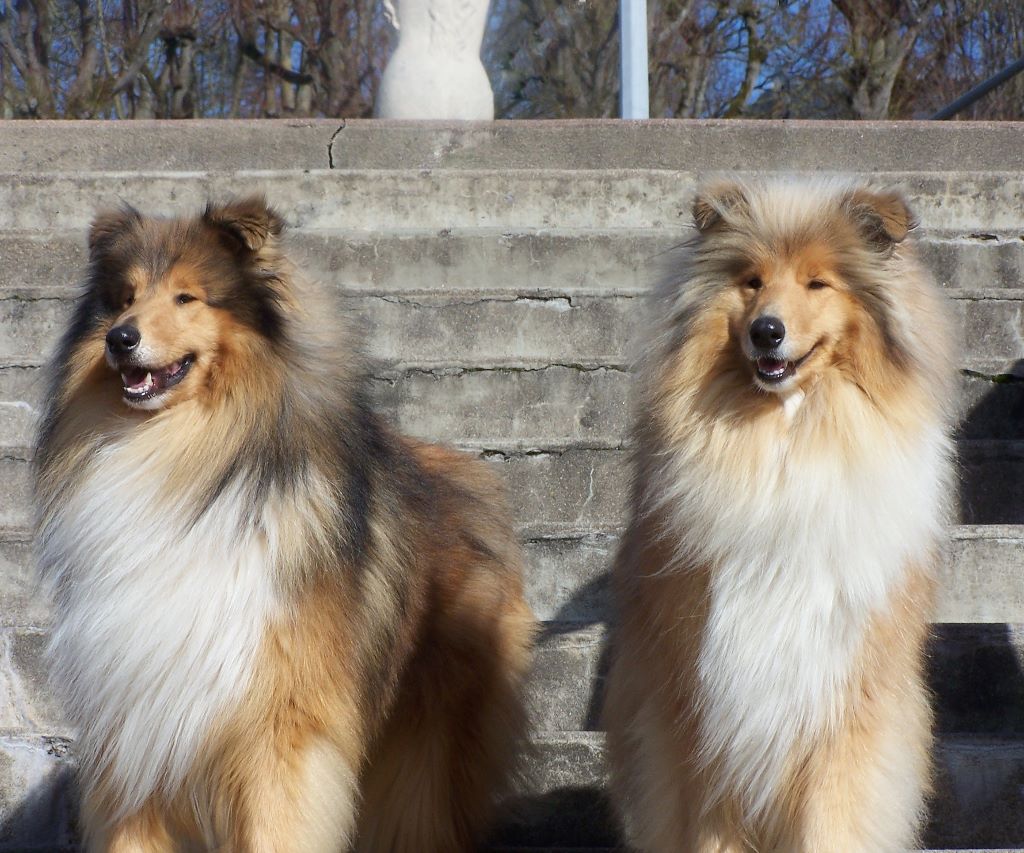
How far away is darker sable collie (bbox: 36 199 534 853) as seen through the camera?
2760mm

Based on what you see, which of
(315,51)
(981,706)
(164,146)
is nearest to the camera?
(981,706)

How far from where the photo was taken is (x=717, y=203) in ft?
9.74

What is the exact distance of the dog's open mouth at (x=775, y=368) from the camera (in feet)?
9.01

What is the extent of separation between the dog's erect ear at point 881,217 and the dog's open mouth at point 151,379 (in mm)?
1659

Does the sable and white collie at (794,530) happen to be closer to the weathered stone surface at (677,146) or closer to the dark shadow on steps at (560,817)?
the dark shadow on steps at (560,817)

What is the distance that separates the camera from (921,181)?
5938mm

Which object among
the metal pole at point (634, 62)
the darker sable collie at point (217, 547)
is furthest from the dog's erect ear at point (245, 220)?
the metal pole at point (634, 62)

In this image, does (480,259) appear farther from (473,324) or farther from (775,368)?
(775,368)

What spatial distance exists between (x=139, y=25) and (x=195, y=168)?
1061 cm

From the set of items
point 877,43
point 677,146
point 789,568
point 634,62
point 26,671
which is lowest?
point 26,671

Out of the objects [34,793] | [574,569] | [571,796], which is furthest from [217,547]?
[574,569]

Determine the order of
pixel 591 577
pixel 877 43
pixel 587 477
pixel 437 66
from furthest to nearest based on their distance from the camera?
Result: pixel 877 43
pixel 437 66
pixel 587 477
pixel 591 577

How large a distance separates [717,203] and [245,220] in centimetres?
118

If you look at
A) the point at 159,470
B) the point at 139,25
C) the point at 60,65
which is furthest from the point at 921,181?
the point at 60,65
